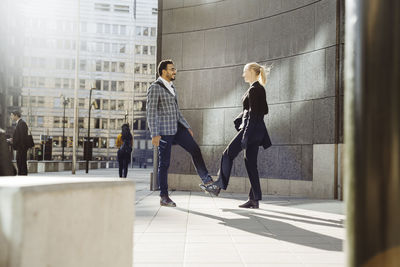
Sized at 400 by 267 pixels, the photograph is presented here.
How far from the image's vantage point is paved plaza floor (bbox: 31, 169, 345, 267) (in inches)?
131

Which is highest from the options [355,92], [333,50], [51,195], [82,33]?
[82,33]

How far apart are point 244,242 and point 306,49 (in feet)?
18.9

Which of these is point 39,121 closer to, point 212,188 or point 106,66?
point 106,66

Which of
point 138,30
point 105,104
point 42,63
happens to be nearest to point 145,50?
point 138,30

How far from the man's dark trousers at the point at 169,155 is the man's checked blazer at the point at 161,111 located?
0.39ft

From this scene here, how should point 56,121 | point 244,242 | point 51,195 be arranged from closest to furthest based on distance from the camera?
1. point 51,195
2. point 244,242
3. point 56,121

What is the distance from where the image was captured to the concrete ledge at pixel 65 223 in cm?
127

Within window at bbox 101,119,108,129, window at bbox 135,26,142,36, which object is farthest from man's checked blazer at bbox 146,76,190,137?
window at bbox 135,26,142,36

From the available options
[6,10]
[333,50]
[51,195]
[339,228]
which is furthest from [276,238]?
[6,10]

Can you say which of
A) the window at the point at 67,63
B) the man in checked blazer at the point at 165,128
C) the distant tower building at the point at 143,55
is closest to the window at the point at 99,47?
the window at the point at 67,63

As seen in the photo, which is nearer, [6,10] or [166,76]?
[166,76]

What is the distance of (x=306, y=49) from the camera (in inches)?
350

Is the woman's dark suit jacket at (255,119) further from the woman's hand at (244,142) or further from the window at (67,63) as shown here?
the window at (67,63)

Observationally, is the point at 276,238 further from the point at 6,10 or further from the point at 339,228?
the point at 6,10
